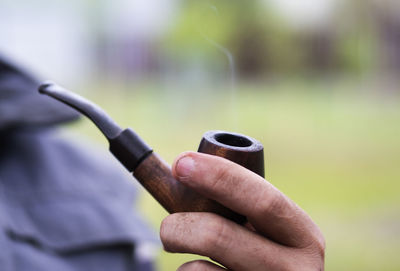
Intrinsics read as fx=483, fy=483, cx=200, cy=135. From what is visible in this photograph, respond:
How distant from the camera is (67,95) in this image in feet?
1.96

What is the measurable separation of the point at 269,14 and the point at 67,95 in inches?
469

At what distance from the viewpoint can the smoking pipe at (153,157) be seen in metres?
0.58

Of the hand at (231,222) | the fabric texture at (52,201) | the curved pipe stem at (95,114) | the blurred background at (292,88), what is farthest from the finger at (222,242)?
the blurred background at (292,88)

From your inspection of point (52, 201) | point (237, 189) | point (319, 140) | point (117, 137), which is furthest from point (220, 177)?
point (319, 140)

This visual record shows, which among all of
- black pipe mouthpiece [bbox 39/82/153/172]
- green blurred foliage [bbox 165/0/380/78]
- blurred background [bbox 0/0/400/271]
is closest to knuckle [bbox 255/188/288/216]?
black pipe mouthpiece [bbox 39/82/153/172]

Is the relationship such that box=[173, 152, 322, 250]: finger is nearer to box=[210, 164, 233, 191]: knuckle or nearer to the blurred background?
box=[210, 164, 233, 191]: knuckle

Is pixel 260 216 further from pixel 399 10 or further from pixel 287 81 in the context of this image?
pixel 287 81

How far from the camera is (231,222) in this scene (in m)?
0.56

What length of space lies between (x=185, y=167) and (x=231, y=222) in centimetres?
8

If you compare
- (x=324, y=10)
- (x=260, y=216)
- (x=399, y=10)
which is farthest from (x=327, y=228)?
(x=324, y=10)

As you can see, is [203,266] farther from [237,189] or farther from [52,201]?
[52,201]

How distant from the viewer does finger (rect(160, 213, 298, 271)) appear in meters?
0.55

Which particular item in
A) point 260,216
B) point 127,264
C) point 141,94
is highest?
point 260,216

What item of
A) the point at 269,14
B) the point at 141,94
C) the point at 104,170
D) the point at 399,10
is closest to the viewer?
the point at 104,170
